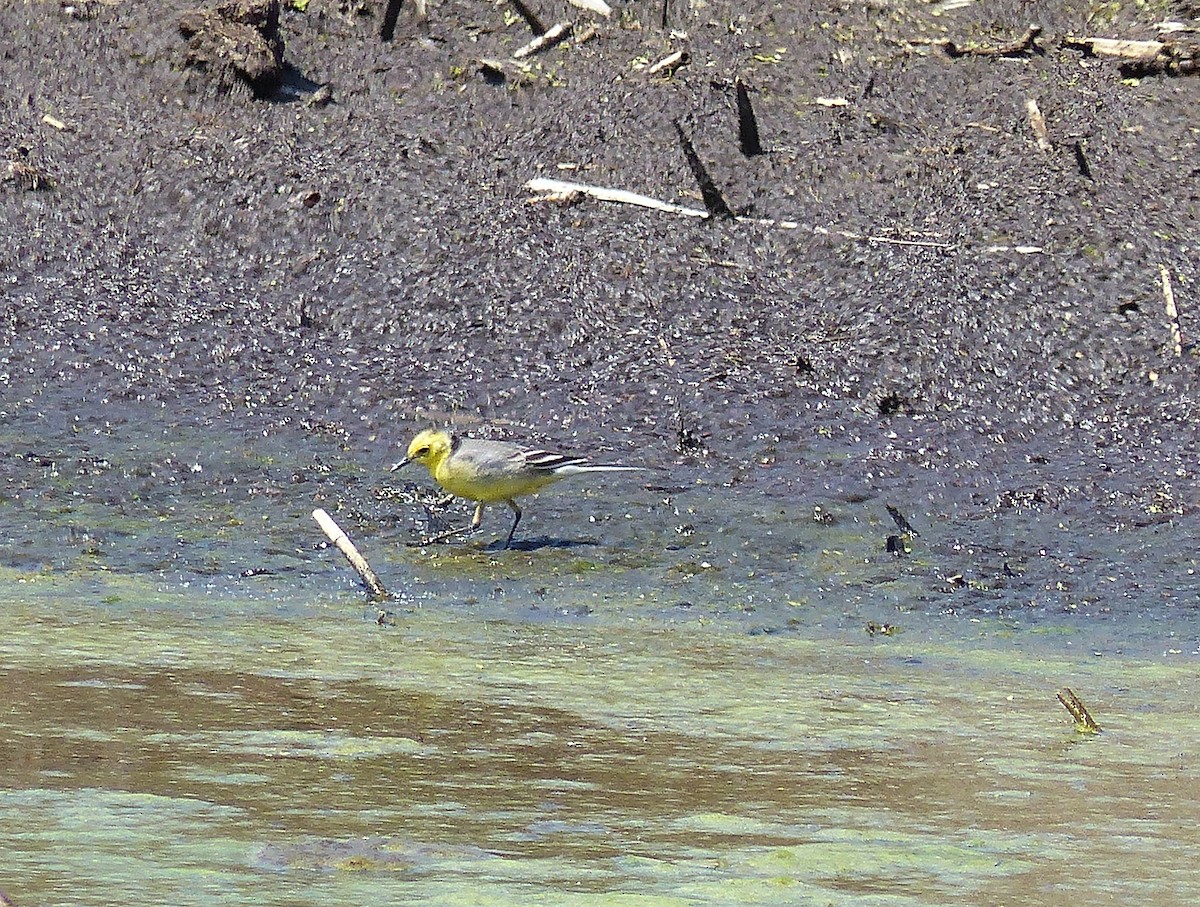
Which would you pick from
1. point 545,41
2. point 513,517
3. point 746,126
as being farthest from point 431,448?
point 545,41

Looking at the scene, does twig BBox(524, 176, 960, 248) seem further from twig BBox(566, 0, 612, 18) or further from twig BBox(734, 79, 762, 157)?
twig BBox(566, 0, 612, 18)

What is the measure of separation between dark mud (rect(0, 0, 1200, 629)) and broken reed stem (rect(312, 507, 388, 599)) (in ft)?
1.35

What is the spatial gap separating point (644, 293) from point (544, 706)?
4532 millimetres

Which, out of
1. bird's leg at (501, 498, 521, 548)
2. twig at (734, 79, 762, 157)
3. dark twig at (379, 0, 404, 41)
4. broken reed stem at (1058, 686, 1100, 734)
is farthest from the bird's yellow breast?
dark twig at (379, 0, 404, 41)

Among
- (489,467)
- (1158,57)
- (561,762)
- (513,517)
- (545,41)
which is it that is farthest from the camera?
(545,41)

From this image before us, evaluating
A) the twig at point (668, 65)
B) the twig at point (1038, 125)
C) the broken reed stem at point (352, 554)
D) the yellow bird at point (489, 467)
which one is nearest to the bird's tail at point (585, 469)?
the yellow bird at point (489, 467)

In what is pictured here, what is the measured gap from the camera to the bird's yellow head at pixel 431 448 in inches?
324

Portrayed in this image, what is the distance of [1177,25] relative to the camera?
1208cm

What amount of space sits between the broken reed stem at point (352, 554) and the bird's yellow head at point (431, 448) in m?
0.86

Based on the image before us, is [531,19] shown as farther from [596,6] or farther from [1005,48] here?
[1005,48]

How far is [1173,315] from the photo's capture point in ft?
31.6

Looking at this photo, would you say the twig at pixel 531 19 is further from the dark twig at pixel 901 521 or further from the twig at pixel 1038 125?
the dark twig at pixel 901 521

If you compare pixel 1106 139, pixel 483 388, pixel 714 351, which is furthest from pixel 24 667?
pixel 1106 139

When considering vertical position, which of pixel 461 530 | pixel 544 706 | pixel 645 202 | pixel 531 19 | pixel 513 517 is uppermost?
pixel 544 706
